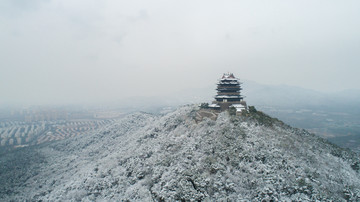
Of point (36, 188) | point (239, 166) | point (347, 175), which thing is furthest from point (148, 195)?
point (36, 188)

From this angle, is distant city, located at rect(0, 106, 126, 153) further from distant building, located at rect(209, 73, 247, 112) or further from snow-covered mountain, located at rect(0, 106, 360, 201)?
distant building, located at rect(209, 73, 247, 112)

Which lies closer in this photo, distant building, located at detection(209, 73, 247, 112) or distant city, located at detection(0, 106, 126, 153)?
distant building, located at detection(209, 73, 247, 112)

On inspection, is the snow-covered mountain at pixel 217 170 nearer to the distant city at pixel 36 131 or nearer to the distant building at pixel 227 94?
the distant building at pixel 227 94

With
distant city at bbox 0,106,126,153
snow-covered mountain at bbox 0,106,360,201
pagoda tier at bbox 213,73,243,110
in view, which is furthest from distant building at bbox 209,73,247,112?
distant city at bbox 0,106,126,153

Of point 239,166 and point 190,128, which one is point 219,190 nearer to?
point 239,166

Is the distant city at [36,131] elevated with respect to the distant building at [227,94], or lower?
lower

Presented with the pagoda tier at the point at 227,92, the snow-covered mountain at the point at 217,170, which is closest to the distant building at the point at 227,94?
the pagoda tier at the point at 227,92
